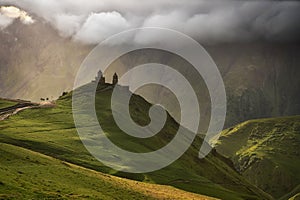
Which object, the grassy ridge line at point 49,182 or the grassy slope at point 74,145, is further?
the grassy slope at point 74,145

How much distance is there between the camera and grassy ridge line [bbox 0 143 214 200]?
65688 millimetres

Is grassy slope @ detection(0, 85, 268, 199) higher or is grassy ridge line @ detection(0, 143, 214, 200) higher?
grassy slope @ detection(0, 85, 268, 199)

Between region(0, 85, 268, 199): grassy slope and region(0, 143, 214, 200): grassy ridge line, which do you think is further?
region(0, 85, 268, 199): grassy slope

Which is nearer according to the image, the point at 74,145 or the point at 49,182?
the point at 49,182

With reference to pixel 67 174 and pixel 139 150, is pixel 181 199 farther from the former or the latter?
pixel 139 150

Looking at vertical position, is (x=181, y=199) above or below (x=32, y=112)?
below

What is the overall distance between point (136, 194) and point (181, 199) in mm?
11847

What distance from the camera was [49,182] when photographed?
7550cm

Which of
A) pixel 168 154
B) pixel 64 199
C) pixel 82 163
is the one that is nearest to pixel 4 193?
pixel 64 199

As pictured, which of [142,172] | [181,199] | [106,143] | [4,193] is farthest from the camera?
[106,143]

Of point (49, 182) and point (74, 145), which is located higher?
point (74, 145)

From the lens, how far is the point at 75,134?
164875 mm

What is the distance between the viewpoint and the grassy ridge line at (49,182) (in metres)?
65.7

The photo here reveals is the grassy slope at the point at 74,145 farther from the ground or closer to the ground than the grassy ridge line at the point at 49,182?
farther from the ground
